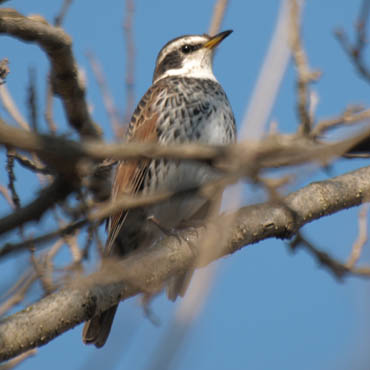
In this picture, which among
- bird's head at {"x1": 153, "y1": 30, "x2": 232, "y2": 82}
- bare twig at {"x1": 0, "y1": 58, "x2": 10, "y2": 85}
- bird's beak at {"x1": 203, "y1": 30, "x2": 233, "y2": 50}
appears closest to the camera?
bare twig at {"x1": 0, "y1": 58, "x2": 10, "y2": 85}

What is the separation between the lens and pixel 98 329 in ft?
17.9

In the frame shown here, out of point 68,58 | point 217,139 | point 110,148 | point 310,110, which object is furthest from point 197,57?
point 110,148

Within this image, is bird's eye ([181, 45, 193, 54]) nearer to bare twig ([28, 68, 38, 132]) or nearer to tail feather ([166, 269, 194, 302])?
tail feather ([166, 269, 194, 302])

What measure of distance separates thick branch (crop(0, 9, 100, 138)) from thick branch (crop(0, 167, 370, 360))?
1.38m

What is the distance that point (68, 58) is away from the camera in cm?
495

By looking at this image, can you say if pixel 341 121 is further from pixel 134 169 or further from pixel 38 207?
pixel 134 169

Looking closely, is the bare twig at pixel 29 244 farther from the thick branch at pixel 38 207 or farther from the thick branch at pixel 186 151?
the thick branch at pixel 186 151

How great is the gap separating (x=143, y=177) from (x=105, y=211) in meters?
3.27

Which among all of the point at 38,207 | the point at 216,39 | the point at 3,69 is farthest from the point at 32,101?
the point at 216,39

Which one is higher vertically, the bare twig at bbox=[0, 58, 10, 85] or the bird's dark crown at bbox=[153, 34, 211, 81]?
the bare twig at bbox=[0, 58, 10, 85]

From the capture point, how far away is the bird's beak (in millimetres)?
6560

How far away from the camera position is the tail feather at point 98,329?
5.46m

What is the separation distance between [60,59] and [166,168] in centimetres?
141

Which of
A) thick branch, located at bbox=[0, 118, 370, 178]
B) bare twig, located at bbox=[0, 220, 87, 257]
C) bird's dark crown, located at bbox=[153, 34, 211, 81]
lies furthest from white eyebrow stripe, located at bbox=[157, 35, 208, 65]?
thick branch, located at bbox=[0, 118, 370, 178]
